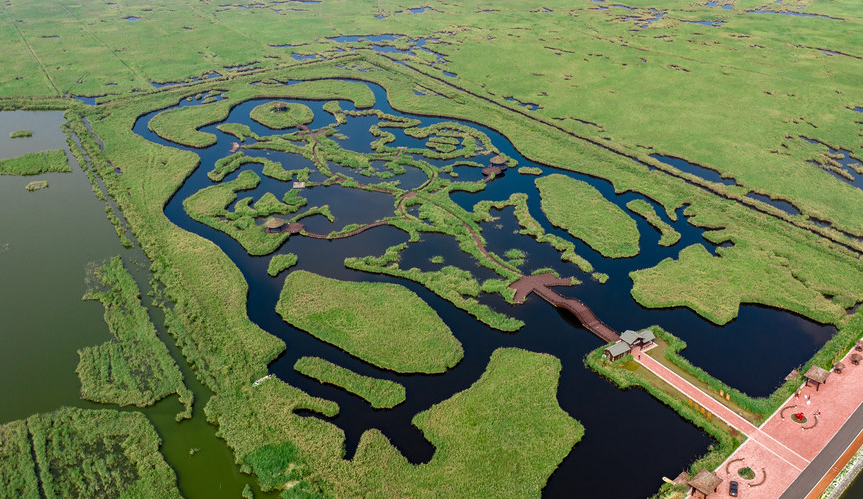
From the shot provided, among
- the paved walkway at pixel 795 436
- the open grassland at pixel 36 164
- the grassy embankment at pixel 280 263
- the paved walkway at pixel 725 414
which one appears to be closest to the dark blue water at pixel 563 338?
the grassy embankment at pixel 280 263

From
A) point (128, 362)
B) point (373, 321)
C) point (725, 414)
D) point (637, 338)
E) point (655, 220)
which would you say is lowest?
point (128, 362)

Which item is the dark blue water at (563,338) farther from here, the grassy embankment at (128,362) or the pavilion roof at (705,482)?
the grassy embankment at (128,362)

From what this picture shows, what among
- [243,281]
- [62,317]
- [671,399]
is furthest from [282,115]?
[671,399]

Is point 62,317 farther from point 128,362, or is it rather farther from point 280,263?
point 280,263

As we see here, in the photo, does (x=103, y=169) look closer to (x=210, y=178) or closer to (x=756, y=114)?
(x=210, y=178)

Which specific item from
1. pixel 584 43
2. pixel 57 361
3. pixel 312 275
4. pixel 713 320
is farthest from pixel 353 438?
pixel 584 43

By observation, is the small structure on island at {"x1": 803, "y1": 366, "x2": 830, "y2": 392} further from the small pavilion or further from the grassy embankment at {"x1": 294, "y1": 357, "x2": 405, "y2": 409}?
the small pavilion

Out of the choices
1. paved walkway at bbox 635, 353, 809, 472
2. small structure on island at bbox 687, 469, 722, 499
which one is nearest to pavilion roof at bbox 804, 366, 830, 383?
paved walkway at bbox 635, 353, 809, 472
